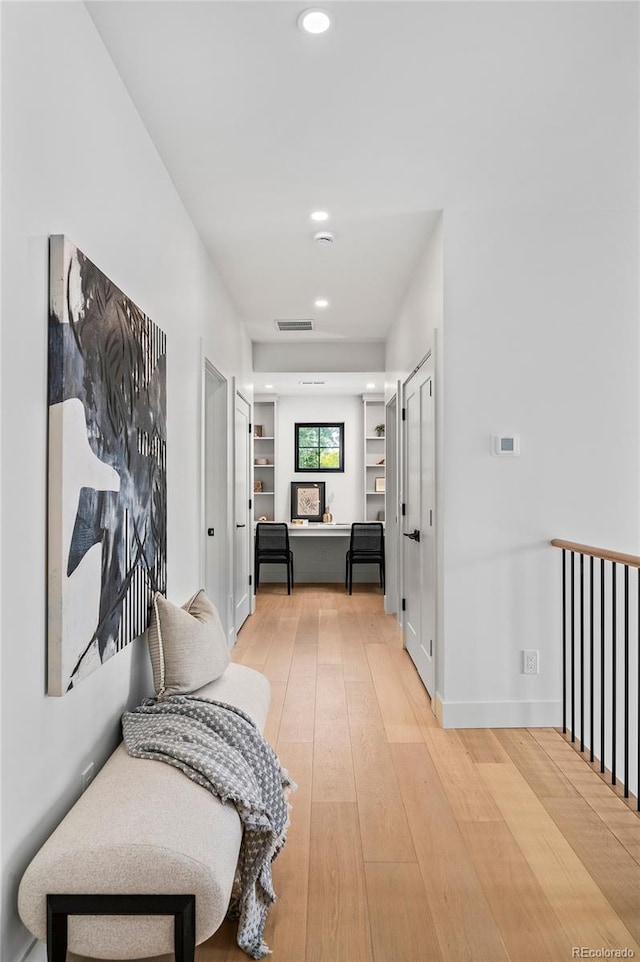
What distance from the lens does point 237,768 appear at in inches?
70.2

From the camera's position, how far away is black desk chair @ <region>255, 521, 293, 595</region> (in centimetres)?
691

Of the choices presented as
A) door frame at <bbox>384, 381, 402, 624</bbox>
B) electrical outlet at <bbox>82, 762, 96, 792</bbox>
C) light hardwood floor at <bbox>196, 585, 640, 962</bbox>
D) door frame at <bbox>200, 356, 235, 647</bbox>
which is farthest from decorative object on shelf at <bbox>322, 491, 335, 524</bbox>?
electrical outlet at <bbox>82, 762, 96, 792</bbox>

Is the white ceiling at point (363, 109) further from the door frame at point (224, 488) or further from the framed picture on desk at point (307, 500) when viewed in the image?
the framed picture on desk at point (307, 500)

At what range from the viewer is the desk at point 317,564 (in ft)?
24.8

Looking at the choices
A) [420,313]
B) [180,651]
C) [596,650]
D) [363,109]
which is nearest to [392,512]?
[420,313]

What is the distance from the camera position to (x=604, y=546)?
3135 millimetres

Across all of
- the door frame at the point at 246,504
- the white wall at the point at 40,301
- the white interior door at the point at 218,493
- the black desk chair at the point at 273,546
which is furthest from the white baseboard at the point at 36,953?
the black desk chair at the point at 273,546

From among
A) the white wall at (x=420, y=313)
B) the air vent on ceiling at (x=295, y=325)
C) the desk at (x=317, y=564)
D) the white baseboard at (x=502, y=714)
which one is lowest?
the white baseboard at (x=502, y=714)

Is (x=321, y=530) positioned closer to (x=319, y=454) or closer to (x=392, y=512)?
(x=319, y=454)

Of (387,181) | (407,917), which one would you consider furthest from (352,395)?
(407,917)

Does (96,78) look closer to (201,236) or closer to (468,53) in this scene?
(468,53)

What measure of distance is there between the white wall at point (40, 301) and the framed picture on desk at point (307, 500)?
5.33 meters

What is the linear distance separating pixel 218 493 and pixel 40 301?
3.03 meters

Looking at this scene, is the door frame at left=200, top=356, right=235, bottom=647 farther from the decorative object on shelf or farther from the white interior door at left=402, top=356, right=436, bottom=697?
the decorative object on shelf
